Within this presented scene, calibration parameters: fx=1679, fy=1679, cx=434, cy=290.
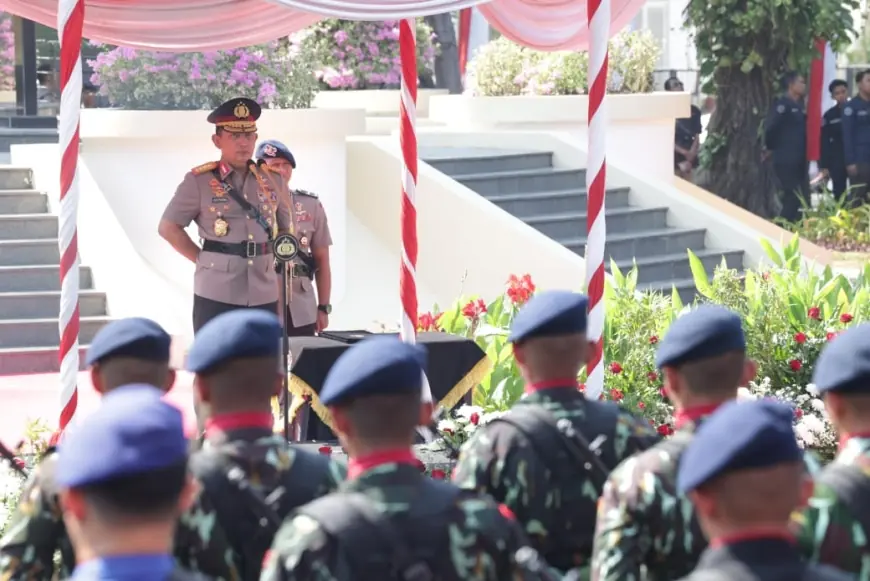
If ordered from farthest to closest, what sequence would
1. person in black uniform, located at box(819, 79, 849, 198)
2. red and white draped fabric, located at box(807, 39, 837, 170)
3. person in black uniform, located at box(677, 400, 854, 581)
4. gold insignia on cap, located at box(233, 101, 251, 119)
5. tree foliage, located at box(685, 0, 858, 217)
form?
red and white draped fabric, located at box(807, 39, 837, 170)
person in black uniform, located at box(819, 79, 849, 198)
tree foliage, located at box(685, 0, 858, 217)
gold insignia on cap, located at box(233, 101, 251, 119)
person in black uniform, located at box(677, 400, 854, 581)

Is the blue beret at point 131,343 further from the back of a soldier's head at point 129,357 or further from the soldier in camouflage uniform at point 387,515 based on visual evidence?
the soldier in camouflage uniform at point 387,515

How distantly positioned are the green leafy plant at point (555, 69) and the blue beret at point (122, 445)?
14414 millimetres

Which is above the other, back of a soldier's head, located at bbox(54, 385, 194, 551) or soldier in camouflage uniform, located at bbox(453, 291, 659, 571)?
back of a soldier's head, located at bbox(54, 385, 194, 551)

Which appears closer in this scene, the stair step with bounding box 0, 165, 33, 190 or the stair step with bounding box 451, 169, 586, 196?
the stair step with bounding box 0, 165, 33, 190

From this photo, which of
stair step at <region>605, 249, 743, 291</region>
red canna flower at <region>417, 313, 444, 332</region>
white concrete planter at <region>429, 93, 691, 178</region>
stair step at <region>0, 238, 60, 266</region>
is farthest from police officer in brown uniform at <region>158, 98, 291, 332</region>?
white concrete planter at <region>429, 93, 691, 178</region>

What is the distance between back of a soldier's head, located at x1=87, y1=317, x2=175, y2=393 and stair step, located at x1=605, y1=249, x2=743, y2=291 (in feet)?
33.2

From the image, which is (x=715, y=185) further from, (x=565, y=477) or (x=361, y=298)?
(x=565, y=477)

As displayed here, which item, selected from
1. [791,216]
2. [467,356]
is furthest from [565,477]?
[791,216]

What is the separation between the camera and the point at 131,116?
12.9 metres

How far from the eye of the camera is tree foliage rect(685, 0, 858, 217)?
19000mm

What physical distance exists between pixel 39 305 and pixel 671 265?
17.9 ft

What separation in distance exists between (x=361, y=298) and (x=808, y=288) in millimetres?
4697

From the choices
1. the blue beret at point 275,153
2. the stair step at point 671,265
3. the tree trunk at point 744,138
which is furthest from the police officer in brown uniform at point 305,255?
the tree trunk at point 744,138

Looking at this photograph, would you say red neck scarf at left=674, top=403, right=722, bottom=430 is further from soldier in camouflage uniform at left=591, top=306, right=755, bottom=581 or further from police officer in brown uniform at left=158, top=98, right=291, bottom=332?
police officer in brown uniform at left=158, top=98, right=291, bottom=332
